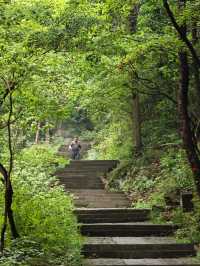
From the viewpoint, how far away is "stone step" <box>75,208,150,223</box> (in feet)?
42.7

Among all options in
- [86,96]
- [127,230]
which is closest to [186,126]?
[127,230]

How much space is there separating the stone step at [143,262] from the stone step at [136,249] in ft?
0.97

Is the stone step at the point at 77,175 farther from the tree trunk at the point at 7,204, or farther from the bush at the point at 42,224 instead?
the tree trunk at the point at 7,204

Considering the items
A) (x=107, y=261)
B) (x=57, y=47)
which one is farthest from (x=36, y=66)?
(x=107, y=261)

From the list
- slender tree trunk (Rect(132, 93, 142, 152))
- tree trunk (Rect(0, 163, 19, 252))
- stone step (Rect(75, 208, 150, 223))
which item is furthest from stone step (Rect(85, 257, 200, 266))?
slender tree trunk (Rect(132, 93, 142, 152))

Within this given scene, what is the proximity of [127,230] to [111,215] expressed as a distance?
127 centimetres

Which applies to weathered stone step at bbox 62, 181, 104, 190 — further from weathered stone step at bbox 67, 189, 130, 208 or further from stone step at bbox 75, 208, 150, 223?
stone step at bbox 75, 208, 150, 223

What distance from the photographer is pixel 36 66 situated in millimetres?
8648

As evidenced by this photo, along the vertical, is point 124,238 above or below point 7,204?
below

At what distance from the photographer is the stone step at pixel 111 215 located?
13008mm

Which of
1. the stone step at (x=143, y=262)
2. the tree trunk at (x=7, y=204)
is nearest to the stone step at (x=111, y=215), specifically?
the stone step at (x=143, y=262)

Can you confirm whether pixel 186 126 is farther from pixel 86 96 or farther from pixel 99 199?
pixel 86 96

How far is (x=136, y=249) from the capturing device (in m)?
10.5

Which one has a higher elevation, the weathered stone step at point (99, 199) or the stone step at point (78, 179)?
the stone step at point (78, 179)
